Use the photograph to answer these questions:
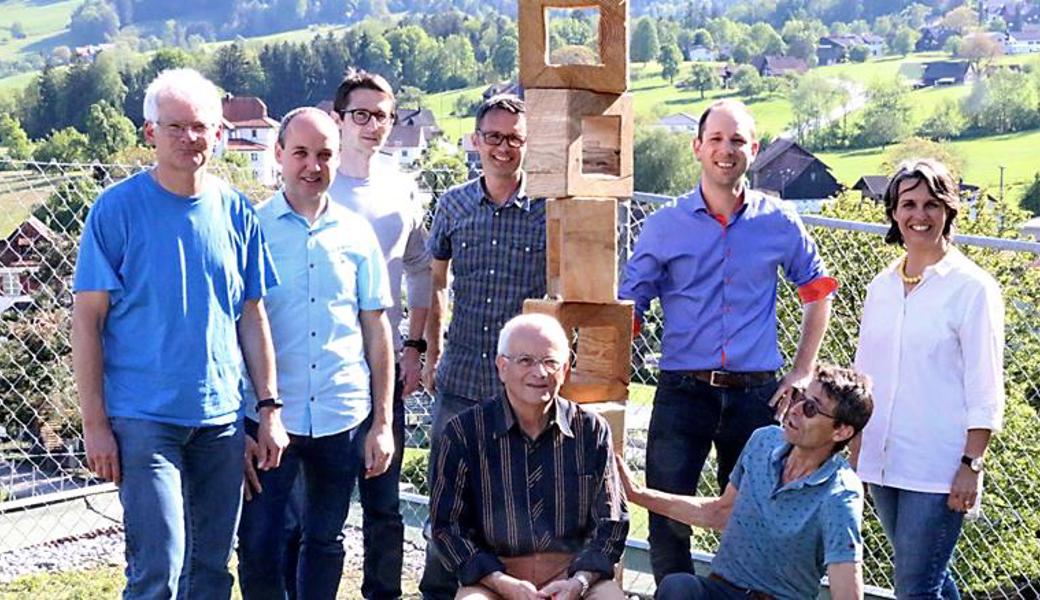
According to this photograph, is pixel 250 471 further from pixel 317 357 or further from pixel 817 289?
pixel 817 289

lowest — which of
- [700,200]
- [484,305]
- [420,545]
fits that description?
[420,545]

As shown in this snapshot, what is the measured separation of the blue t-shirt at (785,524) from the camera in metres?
3.07

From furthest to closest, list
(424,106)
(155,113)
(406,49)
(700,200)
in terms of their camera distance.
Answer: (406,49), (424,106), (700,200), (155,113)

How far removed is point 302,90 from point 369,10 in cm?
9696

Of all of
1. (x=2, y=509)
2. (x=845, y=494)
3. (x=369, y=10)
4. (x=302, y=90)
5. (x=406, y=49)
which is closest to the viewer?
(x=845, y=494)

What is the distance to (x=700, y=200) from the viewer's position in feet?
11.7

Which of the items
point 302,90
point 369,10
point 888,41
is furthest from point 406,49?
point 369,10

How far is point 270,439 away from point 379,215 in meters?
0.88

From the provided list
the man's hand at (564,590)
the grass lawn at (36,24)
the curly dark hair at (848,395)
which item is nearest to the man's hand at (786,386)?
the curly dark hair at (848,395)

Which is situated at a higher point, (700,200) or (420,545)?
(700,200)

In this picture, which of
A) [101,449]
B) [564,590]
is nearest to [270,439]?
[101,449]

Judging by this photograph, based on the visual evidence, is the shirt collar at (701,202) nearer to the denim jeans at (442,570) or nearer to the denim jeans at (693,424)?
the denim jeans at (693,424)

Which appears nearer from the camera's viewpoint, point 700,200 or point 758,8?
point 700,200

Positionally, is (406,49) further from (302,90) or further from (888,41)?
(888,41)
